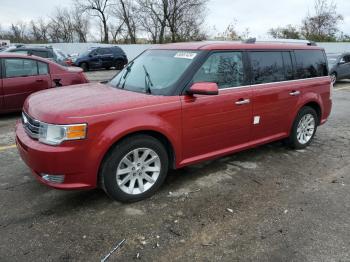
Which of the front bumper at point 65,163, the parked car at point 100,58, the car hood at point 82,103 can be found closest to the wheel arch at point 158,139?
the front bumper at point 65,163

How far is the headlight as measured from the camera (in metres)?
3.45

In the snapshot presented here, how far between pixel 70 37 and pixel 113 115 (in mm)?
65844

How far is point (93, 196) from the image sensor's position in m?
4.16

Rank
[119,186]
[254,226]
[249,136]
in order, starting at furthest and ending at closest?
[249,136] → [119,186] → [254,226]

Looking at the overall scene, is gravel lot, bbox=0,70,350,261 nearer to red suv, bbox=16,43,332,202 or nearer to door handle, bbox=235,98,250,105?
red suv, bbox=16,43,332,202

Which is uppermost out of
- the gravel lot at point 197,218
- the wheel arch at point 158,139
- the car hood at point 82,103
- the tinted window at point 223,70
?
the tinted window at point 223,70

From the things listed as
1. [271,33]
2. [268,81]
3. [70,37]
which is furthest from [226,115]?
[70,37]

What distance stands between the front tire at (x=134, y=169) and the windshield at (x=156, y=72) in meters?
0.68

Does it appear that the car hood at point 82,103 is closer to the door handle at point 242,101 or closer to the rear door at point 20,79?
the door handle at point 242,101

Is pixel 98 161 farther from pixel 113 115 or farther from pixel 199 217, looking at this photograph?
pixel 199 217

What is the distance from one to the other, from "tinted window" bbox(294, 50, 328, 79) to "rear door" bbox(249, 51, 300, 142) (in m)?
0.23

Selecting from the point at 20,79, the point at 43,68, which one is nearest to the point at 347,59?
the point at 43,68

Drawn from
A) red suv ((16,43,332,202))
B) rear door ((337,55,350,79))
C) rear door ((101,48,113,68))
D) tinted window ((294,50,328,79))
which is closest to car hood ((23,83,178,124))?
red suv ((16,43,332,202))

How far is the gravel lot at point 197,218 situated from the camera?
10.4 feet
